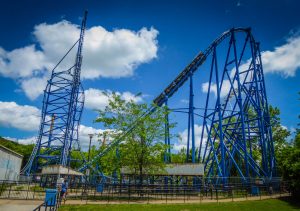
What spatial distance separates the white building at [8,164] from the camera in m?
27.9

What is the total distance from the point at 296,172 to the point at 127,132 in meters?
14.0

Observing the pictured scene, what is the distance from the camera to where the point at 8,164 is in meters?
29.6

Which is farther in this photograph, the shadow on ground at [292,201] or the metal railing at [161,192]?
the metal railing at [161,192]

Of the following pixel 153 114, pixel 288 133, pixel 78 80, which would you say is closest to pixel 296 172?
pixel 153 114

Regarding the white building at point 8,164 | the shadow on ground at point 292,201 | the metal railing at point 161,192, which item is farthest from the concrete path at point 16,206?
the shadow on ground at point 292,201

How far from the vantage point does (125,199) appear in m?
19.4

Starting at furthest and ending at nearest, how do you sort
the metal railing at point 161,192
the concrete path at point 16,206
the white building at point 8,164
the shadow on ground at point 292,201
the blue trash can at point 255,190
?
1. the white building at point 8,164
2. the blue trash can at point 255,190
3. the metal railing at point 161,192
4. the shadow on ground at point 292,201
5. the concrete path at point 16,206

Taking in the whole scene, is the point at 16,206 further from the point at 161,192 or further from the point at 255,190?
the point at 255,190

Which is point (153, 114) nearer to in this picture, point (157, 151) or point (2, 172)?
point (157, 151)

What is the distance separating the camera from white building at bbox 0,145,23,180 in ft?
91.6

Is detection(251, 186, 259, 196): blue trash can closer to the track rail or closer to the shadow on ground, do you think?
the shadow on ground

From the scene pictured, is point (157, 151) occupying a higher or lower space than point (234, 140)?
lower

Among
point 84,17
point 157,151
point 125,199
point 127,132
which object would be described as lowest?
point 125,199

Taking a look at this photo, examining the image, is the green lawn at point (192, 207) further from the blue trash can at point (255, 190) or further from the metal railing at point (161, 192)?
the blue trash can at point (255, 190)
